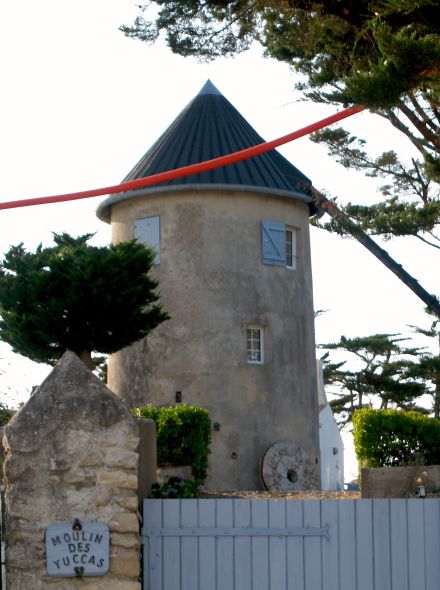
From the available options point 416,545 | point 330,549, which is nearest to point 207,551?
point 330,549

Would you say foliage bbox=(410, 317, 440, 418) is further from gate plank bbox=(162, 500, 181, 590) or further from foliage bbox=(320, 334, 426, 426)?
gate plank bbox=(162, 500, 181, 590)

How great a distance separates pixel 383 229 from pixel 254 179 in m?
8.68

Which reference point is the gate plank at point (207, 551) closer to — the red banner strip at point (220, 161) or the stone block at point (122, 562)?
the stone block at point (122, 562)

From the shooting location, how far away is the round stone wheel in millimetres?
28891

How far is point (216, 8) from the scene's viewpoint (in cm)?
1705

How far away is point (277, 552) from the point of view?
12.0 metres

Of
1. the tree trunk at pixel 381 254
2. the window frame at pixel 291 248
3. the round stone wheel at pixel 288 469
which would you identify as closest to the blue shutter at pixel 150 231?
the window frame at pixel 291 248

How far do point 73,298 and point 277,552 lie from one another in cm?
1004

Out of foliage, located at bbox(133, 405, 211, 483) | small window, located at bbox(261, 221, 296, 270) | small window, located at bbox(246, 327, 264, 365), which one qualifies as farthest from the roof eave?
foliage, located at bbox(133, 405, 211, 483)

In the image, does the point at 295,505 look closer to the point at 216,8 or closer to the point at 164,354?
the point at 216,8

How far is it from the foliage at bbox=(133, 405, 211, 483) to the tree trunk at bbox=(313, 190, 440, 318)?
14.5ft

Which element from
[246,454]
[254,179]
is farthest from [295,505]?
[254,179]

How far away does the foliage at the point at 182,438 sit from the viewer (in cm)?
2125

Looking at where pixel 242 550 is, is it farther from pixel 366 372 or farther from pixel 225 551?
pixel 366 372
